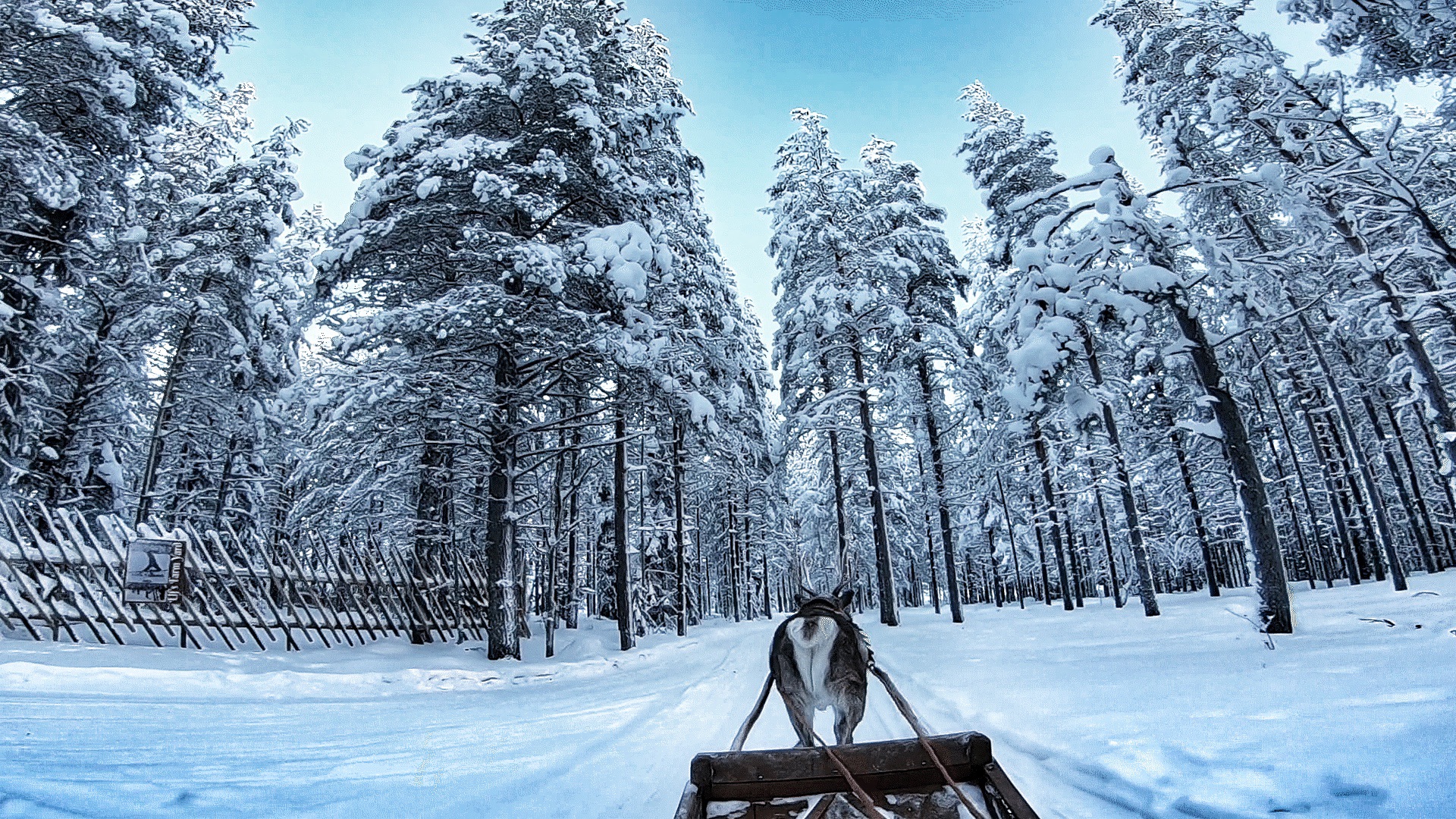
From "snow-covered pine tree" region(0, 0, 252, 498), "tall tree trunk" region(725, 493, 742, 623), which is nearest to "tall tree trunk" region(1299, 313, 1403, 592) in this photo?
"tall tree trunk" region(725, 493, 742, 623)

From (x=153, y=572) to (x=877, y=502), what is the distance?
661 inches

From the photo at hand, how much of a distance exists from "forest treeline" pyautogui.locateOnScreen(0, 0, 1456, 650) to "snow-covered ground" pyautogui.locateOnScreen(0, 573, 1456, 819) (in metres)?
1.93

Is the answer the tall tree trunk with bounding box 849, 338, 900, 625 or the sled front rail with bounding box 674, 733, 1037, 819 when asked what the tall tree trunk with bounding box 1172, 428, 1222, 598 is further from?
the sled front rail with bounding box 674, 733, 1037, 819

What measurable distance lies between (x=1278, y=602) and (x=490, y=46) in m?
15.4

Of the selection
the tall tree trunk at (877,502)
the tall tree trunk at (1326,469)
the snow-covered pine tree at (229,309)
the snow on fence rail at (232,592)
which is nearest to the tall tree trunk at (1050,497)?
the tall tree trunk at (877,502)

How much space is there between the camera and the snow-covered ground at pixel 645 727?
3.38 m

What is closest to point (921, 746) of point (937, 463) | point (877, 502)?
point (877, 502)

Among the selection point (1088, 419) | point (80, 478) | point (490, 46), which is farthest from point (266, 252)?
point (1088, 419)

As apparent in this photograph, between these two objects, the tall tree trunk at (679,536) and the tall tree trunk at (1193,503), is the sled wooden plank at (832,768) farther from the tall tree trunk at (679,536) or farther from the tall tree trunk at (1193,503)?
the tall tree trunk at (1193,503)

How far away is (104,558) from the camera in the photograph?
8680 mm

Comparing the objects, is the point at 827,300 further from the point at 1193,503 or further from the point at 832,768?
the point at 832,768

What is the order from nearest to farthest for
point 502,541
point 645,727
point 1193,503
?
point 645,727
point 502,541
point 1193,503

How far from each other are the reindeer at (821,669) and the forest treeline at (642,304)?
1.82 m

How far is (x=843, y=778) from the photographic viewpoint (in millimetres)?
3014
